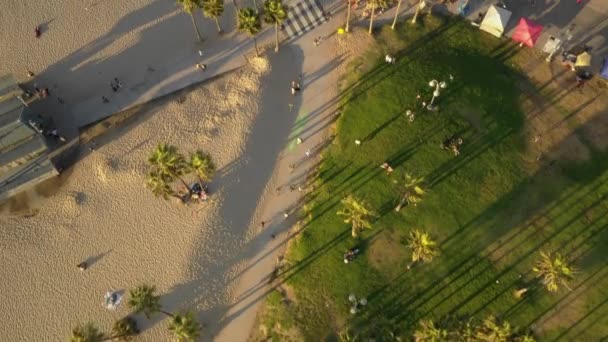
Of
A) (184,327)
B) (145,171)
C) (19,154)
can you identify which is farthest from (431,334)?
(19,154)

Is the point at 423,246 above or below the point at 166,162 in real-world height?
below

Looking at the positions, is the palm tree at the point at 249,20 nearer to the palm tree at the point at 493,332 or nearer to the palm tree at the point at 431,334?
the palm tree at the point at 431,334

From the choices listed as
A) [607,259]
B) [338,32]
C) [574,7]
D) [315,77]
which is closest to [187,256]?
[315,77]

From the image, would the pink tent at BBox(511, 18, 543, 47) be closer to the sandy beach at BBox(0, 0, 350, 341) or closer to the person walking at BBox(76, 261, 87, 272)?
the sandy beach at BBox(0, 0, 350, 341)

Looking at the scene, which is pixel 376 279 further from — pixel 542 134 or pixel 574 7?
pixel 574 7

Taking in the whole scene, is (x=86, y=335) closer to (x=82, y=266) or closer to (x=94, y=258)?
(x=82, y=266)

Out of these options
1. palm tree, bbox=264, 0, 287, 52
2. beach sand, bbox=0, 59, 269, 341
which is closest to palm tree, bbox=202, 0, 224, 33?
palm tree, bbox=264, 0, 287, 52

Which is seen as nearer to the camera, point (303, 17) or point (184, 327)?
point (184, 327)

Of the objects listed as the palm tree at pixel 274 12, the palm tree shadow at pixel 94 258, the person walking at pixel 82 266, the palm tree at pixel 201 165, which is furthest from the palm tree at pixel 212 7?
the person walking at pixel 82 266
